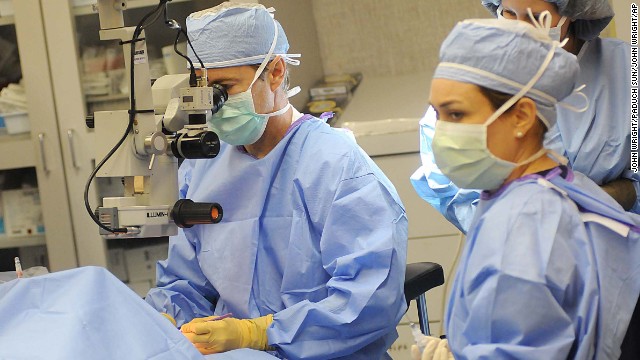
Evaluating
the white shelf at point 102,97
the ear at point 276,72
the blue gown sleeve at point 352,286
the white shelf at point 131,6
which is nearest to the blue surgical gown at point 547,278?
the blue gown sleeve at point 352,286

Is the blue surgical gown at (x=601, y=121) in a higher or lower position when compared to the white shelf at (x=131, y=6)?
lower

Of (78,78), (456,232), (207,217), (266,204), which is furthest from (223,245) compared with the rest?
(78,78)

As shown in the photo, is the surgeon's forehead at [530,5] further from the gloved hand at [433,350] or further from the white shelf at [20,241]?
the white shelf at [20,241]

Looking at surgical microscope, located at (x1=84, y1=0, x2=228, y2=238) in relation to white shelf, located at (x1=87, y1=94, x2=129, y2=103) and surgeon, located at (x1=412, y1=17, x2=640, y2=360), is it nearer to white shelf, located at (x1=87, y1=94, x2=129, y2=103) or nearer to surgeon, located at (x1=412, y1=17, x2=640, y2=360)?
surgeon, located at (x1=412, y1=17, x2=640, y2=360)

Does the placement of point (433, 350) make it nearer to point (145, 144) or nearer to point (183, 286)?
point (145, 144)

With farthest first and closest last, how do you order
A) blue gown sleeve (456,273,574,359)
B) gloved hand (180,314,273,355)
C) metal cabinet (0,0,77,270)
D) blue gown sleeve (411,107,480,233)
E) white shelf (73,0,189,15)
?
1. metal cabinet (0,0,77,270)
2. white shelf (73,0,189,15)
3. blue gown sleeve (411,107,480,233)
4. gloved hand (180,314,273,355)
5. blue gown sleeve (456,273,574,359)

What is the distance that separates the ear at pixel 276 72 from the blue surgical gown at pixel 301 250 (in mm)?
114

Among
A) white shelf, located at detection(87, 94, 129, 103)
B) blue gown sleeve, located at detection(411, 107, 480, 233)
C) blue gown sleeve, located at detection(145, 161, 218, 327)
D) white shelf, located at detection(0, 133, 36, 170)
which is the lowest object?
blue gown sleeve, located at detection(145, 161, 218, 327)

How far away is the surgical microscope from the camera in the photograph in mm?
1626

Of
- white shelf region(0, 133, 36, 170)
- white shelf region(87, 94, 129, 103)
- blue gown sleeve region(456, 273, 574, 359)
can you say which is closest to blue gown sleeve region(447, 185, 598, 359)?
blue gown sleeve region(456, 273, 574, 359)

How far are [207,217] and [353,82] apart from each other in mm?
2009

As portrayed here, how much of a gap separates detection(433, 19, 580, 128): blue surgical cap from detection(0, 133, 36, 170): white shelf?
2235 mm

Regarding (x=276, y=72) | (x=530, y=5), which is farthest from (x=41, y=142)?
(x=530, y=5)

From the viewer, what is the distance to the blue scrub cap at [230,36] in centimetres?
204
